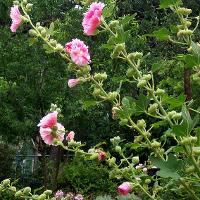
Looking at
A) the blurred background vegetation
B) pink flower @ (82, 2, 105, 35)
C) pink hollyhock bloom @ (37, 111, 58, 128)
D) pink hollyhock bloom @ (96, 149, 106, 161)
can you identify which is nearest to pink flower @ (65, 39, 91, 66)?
pink flower @ (82, 2, 105, 35)

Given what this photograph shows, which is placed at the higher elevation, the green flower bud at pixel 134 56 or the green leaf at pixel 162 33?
the green leaf at pixel 162 33

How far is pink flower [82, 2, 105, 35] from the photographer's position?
6.47ft

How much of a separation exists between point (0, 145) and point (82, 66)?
1225 centimetres

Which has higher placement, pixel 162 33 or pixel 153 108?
pixel 162 33

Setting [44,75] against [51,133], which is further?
[44,75]

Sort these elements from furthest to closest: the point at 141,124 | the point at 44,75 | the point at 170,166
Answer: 1. the point at 44,75
2. the point at 141,124
3. the point at 170,166

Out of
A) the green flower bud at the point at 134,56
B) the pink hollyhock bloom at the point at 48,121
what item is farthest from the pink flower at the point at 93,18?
the pink hollyhock bloom at the point at 48,121

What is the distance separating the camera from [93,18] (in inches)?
77.7

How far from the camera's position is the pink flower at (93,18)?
197cm

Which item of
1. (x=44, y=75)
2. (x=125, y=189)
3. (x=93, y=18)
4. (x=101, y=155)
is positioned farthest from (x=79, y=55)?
(x=44, y=75)

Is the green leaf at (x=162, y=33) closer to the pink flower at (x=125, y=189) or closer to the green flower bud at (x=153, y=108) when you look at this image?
the green flower bud at (x=153, y=108)

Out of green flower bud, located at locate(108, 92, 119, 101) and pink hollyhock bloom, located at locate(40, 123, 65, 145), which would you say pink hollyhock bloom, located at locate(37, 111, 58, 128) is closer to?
pink hollyhock bloom, located at locate(40, 123, 65, 145)

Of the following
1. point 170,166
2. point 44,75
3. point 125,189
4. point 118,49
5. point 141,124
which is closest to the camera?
point 170,166

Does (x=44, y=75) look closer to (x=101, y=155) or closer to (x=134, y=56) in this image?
A: (x=101, y=155)
